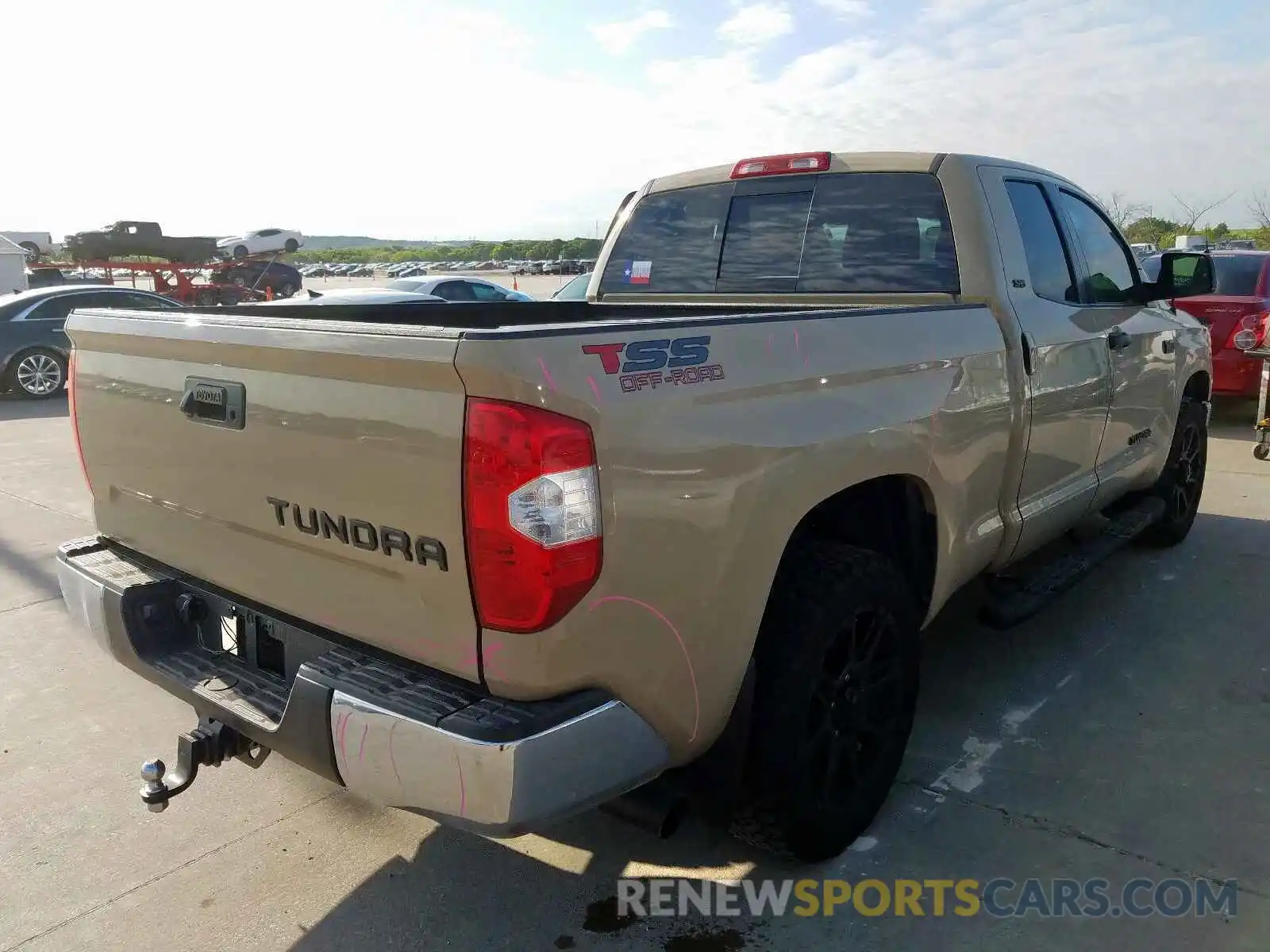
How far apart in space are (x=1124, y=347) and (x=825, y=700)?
2.61 metres

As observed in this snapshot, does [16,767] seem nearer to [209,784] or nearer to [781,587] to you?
[209,784]

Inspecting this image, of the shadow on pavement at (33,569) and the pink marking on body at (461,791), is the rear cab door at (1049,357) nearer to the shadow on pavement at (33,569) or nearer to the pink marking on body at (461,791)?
the pink marking on body at (461,791)

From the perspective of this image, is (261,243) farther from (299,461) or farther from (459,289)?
(299,461)

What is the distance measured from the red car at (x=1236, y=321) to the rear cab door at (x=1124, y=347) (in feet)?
15.8

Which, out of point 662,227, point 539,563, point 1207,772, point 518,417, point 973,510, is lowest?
point 1207,772

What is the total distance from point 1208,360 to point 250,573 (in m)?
5.41

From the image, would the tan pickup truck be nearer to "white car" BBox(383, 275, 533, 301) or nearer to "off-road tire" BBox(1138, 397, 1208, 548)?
"off-road tire" BBox(1138, 397, 1208, 548)

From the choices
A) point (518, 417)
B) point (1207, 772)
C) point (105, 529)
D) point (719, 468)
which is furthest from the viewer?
point (1207, 772)

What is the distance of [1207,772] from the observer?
3.23 metres

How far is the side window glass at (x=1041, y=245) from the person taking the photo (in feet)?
12.2

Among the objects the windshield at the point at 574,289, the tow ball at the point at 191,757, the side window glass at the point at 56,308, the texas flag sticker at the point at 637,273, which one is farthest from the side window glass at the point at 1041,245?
the side window glass at the point at 56,308

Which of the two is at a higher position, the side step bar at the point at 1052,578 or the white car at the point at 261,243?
the white car at the point at 261,243

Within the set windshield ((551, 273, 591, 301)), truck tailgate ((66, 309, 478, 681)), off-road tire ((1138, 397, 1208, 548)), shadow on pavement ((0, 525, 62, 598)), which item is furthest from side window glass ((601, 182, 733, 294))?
windshield ((551, 273, 591, 301))

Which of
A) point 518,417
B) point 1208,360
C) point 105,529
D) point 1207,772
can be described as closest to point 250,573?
point 105,529
